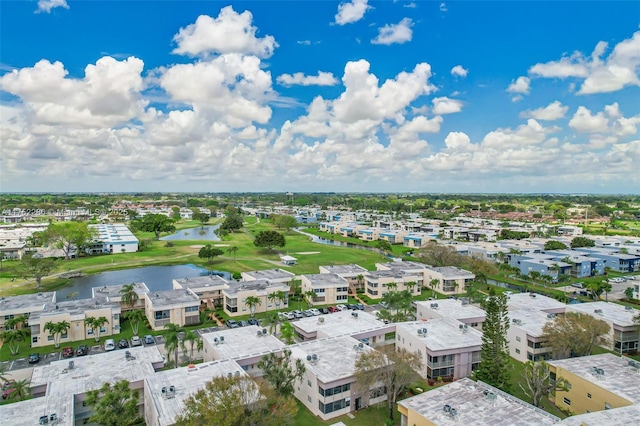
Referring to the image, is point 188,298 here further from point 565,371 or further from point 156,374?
point 565,371

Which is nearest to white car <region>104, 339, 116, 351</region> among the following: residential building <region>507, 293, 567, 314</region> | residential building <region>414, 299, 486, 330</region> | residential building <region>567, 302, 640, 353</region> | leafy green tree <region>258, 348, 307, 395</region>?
leafy green tree <region>258, 348, 307, 395</region>

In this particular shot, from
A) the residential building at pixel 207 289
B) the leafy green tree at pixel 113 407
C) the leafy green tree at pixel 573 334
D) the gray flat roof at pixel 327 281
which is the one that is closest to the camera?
the leafy green tree at pixel 113 407

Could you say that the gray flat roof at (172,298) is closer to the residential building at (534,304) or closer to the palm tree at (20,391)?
the palm tree at (20,391)

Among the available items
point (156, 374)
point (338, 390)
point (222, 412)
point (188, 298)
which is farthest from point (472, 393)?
point (188, 298)

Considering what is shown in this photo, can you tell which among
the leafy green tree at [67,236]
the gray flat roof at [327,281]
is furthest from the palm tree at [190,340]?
the leafy green tree at [67,236]

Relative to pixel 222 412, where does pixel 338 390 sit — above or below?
below

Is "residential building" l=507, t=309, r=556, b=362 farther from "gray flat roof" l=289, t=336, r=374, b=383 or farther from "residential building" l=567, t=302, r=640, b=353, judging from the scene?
"gray flat roof" l=289, t=336, r=374, b=383
